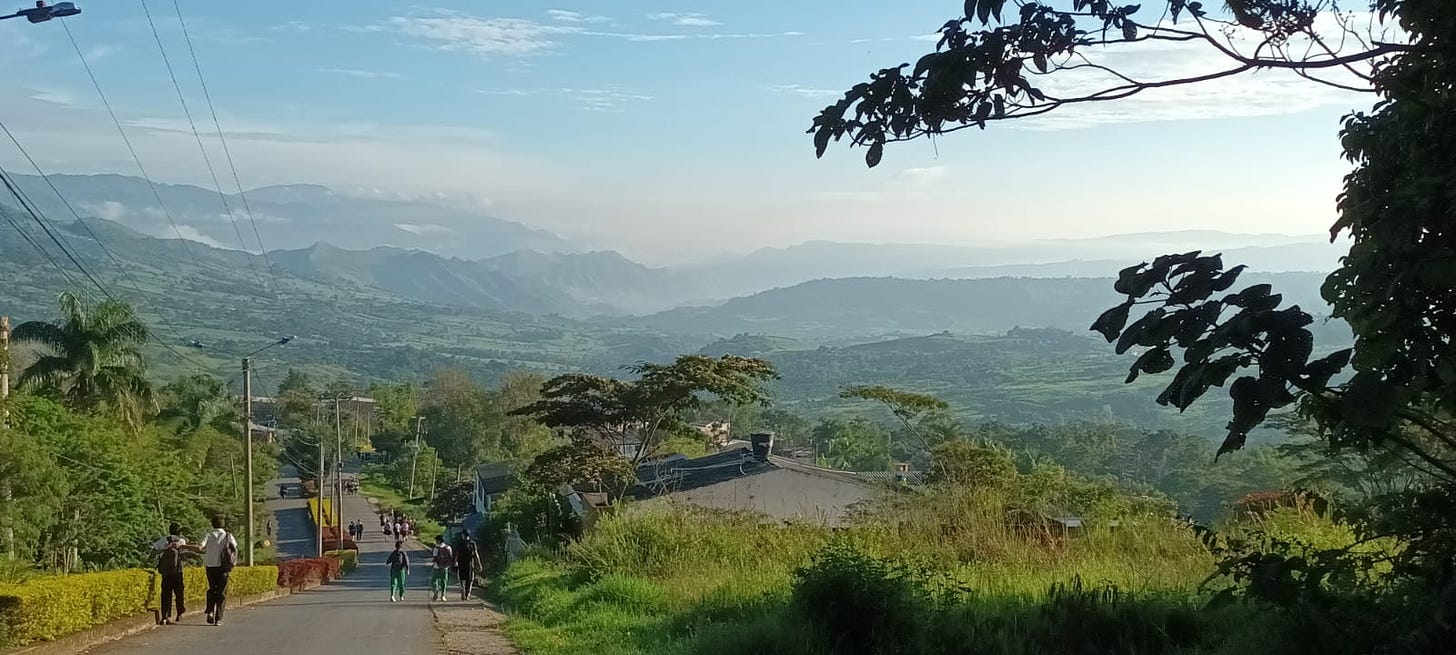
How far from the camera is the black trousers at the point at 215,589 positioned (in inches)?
592

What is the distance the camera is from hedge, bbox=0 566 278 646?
11.2 metres

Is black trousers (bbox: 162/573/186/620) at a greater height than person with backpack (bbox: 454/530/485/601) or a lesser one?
greater

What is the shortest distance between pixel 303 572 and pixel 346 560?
18604 millimetres

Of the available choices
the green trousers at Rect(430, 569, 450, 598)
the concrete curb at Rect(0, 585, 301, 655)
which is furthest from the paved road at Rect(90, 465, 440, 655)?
the green trousers at Rect(430, 569, 450, 598)

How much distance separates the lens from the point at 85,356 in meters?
40.2

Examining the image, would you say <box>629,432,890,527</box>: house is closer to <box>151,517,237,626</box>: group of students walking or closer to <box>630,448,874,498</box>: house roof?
<box>630,448,874,498</box>: house roof

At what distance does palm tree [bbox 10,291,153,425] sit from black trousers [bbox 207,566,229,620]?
28.7 metres

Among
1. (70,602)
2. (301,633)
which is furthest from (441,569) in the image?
(70,602)

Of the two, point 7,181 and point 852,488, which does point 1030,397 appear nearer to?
point 852,488

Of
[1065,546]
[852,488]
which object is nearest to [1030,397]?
[852,488]

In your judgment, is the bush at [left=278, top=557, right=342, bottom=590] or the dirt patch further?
the bush at [left=278, top=557, right=342, bottom=590]

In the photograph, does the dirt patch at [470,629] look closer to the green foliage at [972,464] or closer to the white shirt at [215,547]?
the white shirt at [215,547]

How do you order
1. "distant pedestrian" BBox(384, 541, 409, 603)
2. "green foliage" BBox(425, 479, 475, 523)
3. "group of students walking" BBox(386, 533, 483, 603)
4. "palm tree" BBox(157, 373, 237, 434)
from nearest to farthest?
1. "group of students walking" BBox(386, 533, 483, 603)
2. "distant pedestrian" BBox(384, 541, 409, 603)
3. "palm tree" BBox(157, 373, 237, 434)
4. "green foliage" BBox(425, 479, 475, 523)

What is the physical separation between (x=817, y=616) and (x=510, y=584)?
50.5 ft
